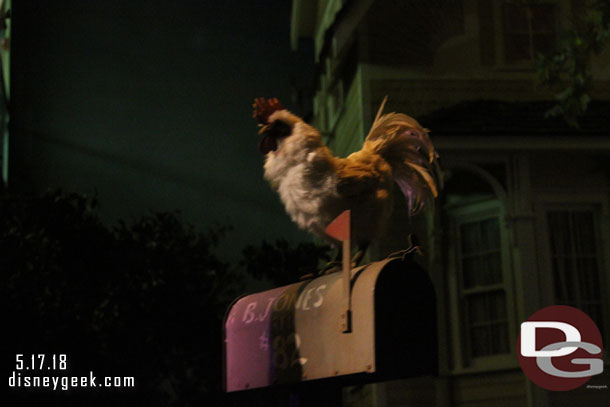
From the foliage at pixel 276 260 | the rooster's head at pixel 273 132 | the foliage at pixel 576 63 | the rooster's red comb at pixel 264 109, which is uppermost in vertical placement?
the foliage at pixel 576 63

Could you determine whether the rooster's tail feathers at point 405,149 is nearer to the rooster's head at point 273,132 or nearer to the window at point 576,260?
the rooster's head at point 273,132

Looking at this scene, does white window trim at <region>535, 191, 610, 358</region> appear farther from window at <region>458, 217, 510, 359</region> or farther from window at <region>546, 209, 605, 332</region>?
window at <region>458, 217, 510, 359</region>

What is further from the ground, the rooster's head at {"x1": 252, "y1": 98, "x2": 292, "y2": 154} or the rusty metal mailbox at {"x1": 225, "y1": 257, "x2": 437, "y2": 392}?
the rooster's head at {"x1": 252, "y1": 98, "x2": 292, "y2": 154}

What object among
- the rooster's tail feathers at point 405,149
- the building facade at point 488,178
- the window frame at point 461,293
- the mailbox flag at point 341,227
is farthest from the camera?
the window frame at point 461,293

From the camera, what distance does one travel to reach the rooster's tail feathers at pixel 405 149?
3.72m

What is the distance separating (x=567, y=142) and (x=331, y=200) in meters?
6.05

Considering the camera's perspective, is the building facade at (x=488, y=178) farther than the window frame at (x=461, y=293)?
No

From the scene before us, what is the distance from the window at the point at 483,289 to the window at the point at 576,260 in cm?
60

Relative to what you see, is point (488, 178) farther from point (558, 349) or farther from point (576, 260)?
point (558, 349)

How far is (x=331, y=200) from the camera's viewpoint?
332cm

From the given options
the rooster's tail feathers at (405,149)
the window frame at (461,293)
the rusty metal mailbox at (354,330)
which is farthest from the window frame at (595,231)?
the rusty metal mailbox at (354,330)

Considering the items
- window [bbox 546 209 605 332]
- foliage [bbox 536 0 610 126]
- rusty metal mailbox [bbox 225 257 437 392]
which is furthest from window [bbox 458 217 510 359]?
rusty metal mailbox [bbox 225 257 437 392]

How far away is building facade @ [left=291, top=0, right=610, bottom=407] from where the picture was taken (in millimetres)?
8875

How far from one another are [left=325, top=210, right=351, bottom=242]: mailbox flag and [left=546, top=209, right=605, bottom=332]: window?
6.70 meters
